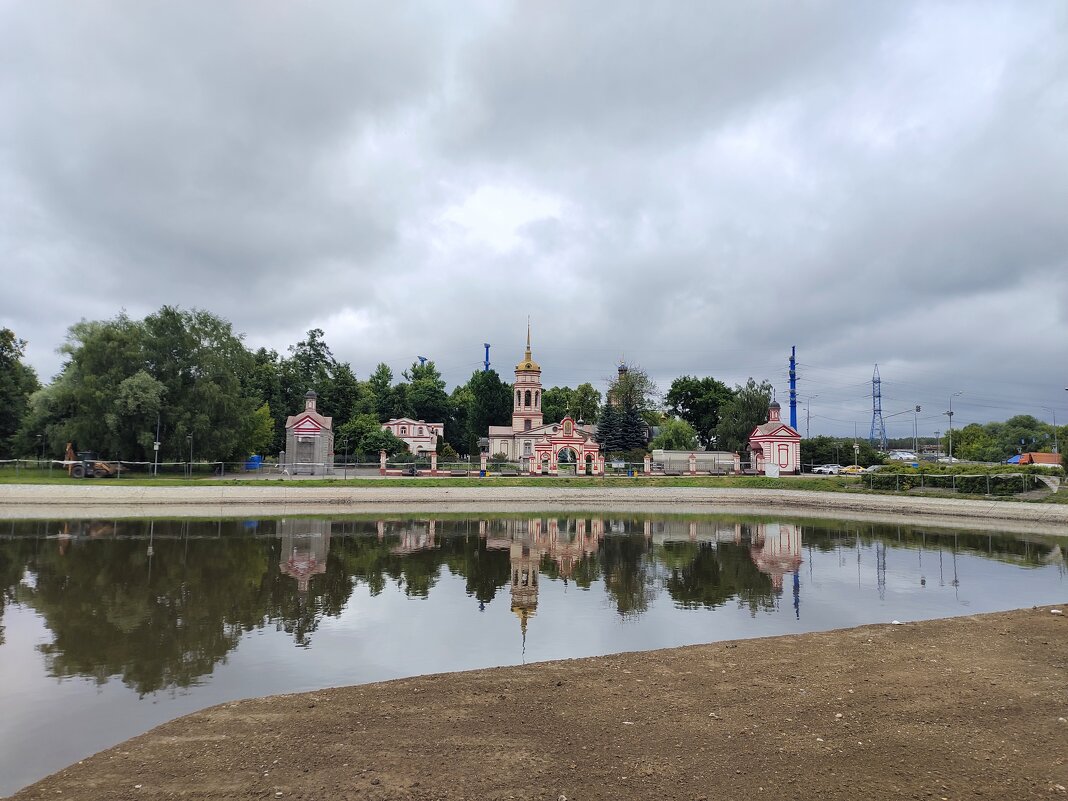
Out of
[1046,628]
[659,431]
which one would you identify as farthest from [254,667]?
[659,431]

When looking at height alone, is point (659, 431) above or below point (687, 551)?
above

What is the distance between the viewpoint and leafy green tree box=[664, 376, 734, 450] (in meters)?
86.7

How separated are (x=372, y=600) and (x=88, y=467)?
129 ft

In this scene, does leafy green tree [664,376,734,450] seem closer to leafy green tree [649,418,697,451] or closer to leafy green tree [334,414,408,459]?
leafy green tree [649,418,697,451]

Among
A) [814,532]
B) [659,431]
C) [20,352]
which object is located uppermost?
[20,352]

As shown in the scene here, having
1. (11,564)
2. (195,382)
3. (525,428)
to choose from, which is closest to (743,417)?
(525,428)

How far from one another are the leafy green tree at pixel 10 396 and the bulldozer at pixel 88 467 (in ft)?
28.9

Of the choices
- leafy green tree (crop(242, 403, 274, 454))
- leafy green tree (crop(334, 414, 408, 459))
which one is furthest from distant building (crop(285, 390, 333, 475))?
leafy green tree (crop(334, 414, 408, 459))

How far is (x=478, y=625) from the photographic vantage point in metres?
13.7

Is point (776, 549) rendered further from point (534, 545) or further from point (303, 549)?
point (303, 549)

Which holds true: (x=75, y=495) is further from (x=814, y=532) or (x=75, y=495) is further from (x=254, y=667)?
(x=814, y=532)

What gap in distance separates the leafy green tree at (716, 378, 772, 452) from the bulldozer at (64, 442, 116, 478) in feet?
190

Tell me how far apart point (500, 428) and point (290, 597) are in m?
61.5

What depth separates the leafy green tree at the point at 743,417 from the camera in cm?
7125
